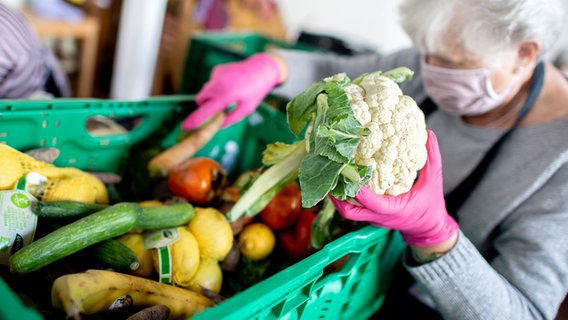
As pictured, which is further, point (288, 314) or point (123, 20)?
point (123, 20)

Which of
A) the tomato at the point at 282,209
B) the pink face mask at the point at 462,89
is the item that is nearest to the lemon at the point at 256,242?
the tomato at the point at 282,209

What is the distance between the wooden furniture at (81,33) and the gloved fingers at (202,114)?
1.06 metres

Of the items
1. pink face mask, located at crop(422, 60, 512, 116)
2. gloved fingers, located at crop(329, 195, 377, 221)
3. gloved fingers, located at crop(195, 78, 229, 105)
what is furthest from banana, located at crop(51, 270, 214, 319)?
pink face mask, located at crop(422, 60, 512, 116)

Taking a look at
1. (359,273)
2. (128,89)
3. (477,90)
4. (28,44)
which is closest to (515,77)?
(477,90)

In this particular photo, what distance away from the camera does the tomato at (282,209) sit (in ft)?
2.62

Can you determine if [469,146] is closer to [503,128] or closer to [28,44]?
[503,128]

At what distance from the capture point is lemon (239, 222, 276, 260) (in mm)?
761

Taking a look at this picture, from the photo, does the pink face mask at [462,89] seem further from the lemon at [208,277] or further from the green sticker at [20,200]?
the green sticker at [20,200]

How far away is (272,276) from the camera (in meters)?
0.51

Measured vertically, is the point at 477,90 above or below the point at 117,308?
above

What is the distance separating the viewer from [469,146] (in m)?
0.93

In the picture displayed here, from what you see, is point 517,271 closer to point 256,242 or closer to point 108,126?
point 256,242

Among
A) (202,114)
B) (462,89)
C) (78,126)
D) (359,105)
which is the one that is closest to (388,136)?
(359,105)

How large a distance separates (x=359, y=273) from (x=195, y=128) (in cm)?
46
